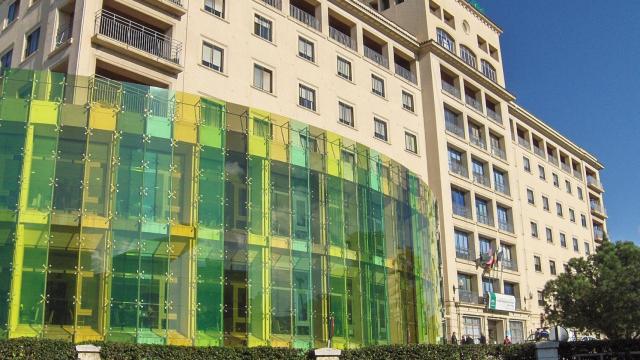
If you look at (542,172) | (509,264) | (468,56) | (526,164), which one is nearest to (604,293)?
(509,264)

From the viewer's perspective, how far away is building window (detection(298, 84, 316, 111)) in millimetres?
37875

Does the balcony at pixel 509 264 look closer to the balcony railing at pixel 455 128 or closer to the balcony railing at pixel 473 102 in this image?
the balcony railing at pixel 455 128

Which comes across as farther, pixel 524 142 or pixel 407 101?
pixel 524 142

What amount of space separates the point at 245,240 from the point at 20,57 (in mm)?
16605

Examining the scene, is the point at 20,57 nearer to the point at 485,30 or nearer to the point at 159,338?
the point at 159,338

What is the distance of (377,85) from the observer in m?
44.4

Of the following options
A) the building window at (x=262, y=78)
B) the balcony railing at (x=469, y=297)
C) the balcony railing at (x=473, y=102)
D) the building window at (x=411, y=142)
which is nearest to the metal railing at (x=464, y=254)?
the balcony railing at (x=469, y=297)

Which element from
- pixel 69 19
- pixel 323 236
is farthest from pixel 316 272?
pixel 69 19

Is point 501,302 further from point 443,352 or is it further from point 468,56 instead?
point 443,352

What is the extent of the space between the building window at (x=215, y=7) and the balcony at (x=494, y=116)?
28622 millimetres

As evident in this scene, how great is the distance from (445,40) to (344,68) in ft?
45.7

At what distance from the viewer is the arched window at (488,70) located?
57.0 meters

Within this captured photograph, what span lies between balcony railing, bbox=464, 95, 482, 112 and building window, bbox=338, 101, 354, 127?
15.5 metres

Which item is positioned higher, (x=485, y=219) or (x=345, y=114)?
(x=345, y=114)
